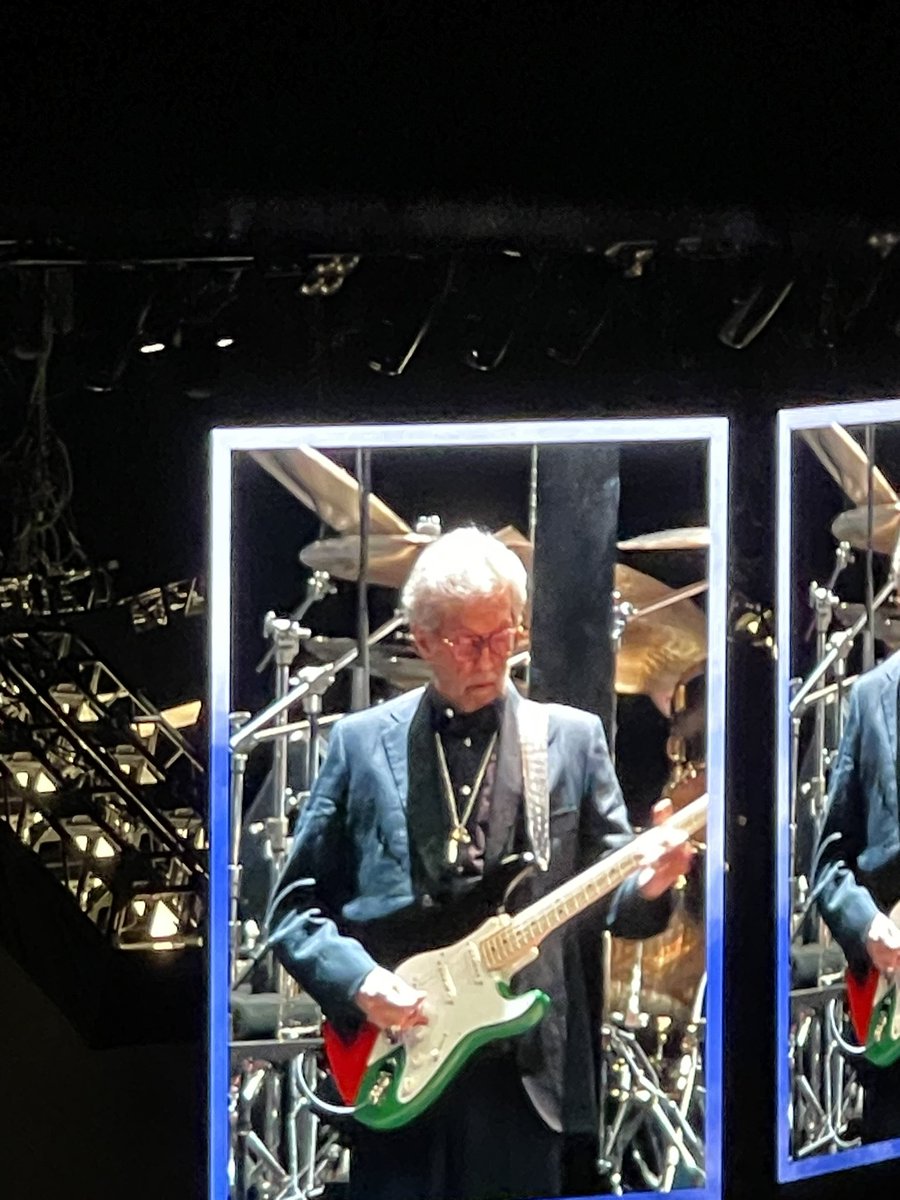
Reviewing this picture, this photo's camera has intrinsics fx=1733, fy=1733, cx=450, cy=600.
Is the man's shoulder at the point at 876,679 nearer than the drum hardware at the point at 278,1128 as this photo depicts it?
No

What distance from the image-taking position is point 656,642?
2.00 metres

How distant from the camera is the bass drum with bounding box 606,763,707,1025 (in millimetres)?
2018

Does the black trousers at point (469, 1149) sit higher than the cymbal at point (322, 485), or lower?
lower

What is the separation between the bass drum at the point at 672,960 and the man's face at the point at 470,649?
25cm

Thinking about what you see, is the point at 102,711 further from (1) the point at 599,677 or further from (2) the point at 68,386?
(1) the point at 599,677

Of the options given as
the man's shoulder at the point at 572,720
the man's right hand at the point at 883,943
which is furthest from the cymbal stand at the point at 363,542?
the man's right hand at the point at 883,943

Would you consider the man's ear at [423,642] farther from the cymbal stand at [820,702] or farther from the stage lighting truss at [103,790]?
the cymbal stand at [820,702]

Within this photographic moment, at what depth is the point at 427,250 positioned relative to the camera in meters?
1.92

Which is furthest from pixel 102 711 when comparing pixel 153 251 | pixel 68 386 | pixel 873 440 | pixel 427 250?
pixel 873 440

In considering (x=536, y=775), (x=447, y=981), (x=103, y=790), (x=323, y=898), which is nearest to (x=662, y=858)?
(x=536, y=775)

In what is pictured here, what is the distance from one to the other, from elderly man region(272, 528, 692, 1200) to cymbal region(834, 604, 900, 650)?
0.34 meters

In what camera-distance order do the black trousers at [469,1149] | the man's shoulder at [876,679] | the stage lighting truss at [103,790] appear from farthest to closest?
the man's shoulder at [876,679] < the black trousers at [469,1149] < the stage lighting truss at [103,790]

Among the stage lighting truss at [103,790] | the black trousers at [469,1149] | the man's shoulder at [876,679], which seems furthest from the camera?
the man's shoulder at [876,679]

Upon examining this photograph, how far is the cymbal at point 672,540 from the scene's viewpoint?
1980 millimetres
